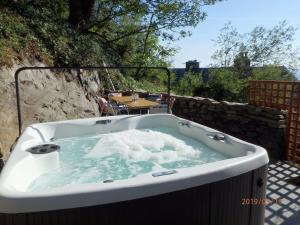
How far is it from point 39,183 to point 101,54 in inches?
208

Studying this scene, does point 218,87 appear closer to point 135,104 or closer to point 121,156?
point 135,104

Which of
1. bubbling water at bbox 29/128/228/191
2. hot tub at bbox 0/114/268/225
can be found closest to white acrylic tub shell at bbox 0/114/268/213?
hot tub at bbox 0/114/268/225

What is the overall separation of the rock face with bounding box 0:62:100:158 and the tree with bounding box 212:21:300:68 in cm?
799

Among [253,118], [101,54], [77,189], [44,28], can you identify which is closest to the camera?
[77,189]

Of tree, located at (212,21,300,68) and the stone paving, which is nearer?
the stone paving

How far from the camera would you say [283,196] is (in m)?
2.96

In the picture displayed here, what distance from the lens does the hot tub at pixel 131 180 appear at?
54.4 inches

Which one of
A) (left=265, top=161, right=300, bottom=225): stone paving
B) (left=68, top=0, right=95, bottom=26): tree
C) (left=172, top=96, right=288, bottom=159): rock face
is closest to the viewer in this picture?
(left=265, top=161, right=300, bottom=225): stone paving

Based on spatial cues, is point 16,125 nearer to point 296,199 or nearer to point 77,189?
point 77,189

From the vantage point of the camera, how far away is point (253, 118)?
180 inches

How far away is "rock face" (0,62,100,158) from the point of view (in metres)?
3.71

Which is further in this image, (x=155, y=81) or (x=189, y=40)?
(x=155, y=81)

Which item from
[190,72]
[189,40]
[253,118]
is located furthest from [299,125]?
[189,40]

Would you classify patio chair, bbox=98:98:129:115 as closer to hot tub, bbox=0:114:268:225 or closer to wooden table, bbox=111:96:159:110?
wooden table, bbox=111:96:159:110
